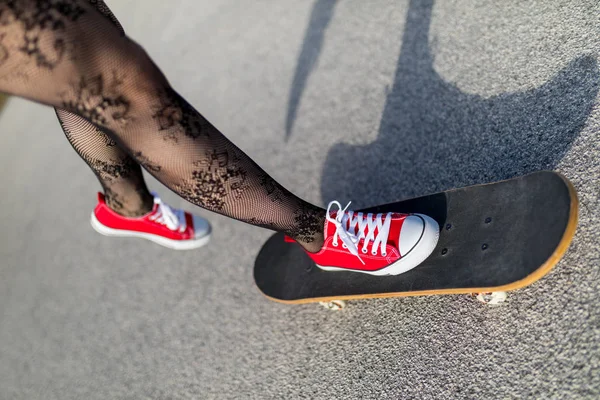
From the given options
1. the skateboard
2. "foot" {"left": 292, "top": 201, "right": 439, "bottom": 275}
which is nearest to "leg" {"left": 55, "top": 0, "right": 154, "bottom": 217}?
the skateboard

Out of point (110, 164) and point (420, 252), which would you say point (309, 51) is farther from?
point (420, 252)

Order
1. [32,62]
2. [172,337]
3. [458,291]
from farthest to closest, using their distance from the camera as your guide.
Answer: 1. [172,337]
2. [458,291]
3. [32,62]

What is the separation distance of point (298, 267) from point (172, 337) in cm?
65

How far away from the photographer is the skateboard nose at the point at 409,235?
4.37 feet

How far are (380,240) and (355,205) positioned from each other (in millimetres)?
535

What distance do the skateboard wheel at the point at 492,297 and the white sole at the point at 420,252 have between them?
0.16 m

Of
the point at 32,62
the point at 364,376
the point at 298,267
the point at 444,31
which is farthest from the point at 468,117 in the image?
the point at 32,62

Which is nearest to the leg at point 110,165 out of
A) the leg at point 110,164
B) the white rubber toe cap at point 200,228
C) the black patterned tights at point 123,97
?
the leg at point 110,164

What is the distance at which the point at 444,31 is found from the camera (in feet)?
6.56

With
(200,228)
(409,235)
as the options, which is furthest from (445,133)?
(200,228)

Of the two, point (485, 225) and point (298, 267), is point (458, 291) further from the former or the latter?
point (298, 267)

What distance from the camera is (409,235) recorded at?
133cm

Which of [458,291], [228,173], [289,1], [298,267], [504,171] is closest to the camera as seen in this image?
[228,173]

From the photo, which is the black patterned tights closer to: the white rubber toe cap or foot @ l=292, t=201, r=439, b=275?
foot @ l=292, t=201, r=439, b=275
